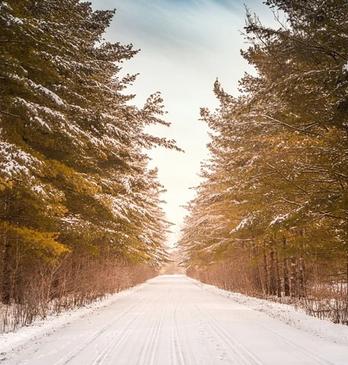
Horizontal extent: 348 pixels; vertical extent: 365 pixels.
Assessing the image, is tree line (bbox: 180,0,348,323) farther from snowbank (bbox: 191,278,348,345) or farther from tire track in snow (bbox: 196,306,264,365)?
tire track in snow (bbox: 196,306,264,365)

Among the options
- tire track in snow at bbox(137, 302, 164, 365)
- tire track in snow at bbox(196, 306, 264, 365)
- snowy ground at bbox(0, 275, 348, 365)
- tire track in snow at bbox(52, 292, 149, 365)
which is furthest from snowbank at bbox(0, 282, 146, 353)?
tire track in snow at bbox(196, 306, 264, 365)

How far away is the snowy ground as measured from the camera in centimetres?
734

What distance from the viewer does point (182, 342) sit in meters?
9.03

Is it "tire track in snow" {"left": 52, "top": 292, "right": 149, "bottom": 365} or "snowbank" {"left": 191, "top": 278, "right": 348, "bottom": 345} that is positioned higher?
"snowbank" {"left": 191, "top": 278, "right": 348, "bottom": 345}

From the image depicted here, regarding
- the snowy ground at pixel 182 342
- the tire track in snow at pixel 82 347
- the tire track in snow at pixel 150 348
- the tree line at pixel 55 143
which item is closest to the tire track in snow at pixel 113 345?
the snowy ground at pixel 182 342

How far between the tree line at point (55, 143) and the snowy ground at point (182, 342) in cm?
239

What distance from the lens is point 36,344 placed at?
897 centimetres

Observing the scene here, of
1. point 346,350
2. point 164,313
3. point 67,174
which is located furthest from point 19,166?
point 164,313

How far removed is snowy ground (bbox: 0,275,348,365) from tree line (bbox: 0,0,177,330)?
2.39 m

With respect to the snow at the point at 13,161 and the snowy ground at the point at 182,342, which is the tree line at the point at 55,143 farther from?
the snowy ground at the point at 182,342

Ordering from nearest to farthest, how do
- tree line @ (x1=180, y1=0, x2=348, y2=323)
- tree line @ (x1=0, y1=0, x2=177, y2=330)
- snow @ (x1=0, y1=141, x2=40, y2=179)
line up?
1. snow @ (x1=0, y1=141, x2=40, y2=179)
2. tree line @ (x1=0, y1=0, x2=177, y2=330)
3. tree line @ (x1=180, y1=0, x2=348, y2=323)

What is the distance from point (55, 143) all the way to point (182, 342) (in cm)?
637

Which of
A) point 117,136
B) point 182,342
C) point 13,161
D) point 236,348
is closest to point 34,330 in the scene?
point 182,342

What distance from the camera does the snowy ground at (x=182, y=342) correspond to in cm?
734
